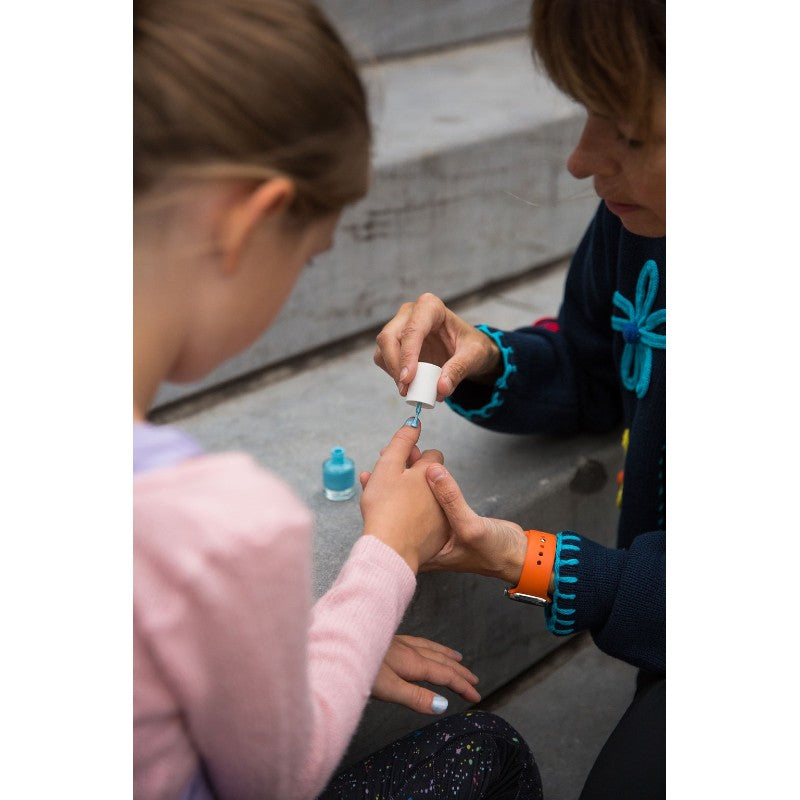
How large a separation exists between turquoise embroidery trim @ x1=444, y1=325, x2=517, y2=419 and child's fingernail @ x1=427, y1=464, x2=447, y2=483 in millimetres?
288

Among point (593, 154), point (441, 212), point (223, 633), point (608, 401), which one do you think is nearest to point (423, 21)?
point (441, 212)

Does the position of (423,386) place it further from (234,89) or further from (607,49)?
(234,89)

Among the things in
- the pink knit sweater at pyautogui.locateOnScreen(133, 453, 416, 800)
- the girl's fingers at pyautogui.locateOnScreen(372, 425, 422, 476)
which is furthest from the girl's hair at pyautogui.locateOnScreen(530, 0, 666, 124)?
the pink knit sweater at pyautogui.locateOnScreen(133, 453, 416, 800)

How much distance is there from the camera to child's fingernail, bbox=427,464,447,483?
1044mm

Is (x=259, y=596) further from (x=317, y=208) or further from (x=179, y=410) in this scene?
(x=179, y=410)

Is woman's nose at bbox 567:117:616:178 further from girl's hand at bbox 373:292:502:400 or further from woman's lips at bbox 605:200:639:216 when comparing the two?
girl's hand at bbox 373:292:502:400

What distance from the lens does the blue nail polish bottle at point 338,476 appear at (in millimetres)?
1380

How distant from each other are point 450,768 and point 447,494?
0.28 meters

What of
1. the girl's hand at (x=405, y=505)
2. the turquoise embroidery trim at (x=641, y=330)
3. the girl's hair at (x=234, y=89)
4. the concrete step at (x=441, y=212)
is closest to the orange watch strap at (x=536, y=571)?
the girl's hand at (x=405, y=505)

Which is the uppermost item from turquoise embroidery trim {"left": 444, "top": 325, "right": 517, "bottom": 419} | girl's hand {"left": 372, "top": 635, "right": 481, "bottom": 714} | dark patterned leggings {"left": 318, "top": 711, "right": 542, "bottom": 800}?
turquoise embroidery trim {"left": 444, "top": 325, "right": 517, "bottom": 419}

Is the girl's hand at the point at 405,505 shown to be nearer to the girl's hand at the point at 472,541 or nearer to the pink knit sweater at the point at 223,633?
the girl's hand at the point at 472,541

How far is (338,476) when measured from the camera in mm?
1381

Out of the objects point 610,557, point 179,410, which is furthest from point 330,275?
point 610,557
